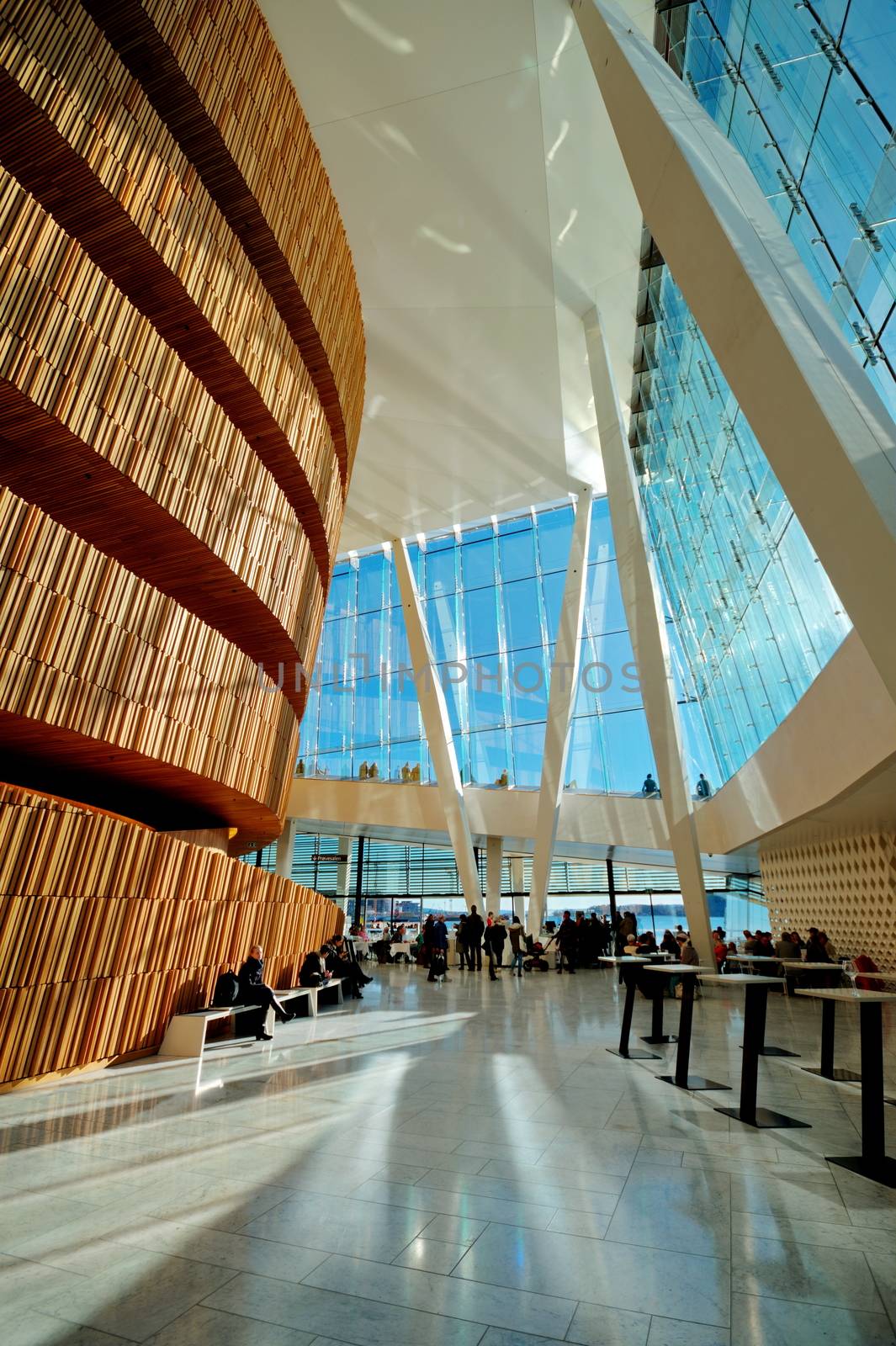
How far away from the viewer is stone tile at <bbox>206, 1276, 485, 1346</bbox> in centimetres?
239

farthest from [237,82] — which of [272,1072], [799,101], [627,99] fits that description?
[272,1072]

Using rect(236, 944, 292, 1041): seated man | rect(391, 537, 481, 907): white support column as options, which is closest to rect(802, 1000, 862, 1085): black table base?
rect(236, 944, 292, 1041): seated man

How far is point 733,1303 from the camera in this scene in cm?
259

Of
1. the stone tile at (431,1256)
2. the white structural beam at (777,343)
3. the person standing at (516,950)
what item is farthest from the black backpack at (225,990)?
the person standing at (516,950)

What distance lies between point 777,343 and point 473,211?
35.3 feet

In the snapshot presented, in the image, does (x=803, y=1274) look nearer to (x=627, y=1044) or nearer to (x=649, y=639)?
(x=627, y=1044)

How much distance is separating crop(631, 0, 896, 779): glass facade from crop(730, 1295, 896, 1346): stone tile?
7.15 metres

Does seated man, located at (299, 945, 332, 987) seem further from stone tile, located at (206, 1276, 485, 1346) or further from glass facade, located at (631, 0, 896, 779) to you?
glass facade, located at (631, 0, 896, 779)

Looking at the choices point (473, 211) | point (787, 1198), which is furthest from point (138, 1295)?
point (473, 211)

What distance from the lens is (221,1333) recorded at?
2416 mm

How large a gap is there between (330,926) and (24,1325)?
12261mm

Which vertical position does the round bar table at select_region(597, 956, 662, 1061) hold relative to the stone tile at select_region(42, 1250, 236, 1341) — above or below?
above

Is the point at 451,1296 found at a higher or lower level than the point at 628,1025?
lower

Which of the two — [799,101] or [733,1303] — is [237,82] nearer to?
[799,101]
